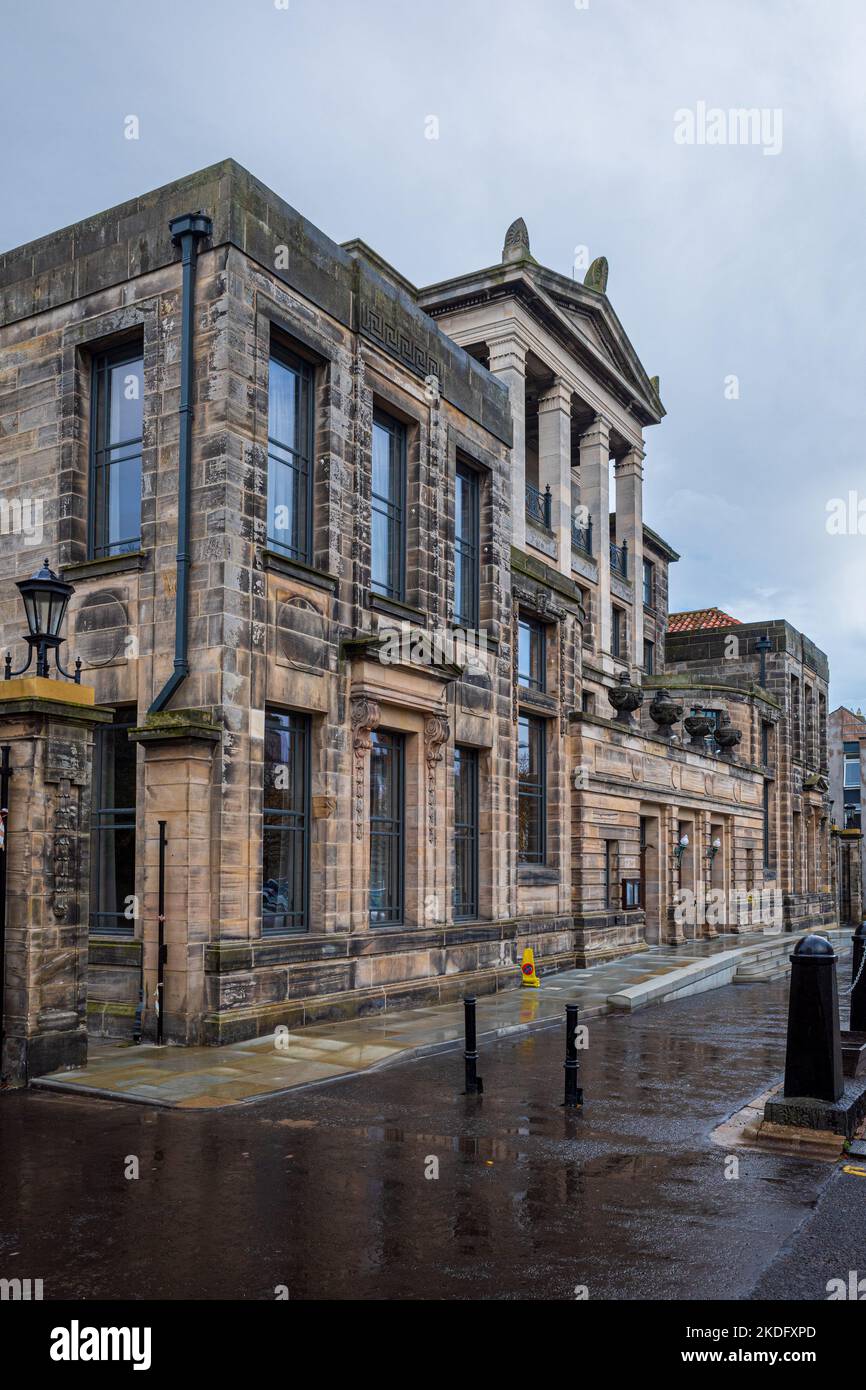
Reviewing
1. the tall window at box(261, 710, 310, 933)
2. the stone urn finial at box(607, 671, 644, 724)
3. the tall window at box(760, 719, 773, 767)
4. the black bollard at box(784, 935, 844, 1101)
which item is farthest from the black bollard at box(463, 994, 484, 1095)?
the tall window at box(760, 719, 773, 767)

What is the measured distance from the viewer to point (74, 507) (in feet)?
49.4

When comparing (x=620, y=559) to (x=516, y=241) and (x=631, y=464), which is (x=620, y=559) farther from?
(x=516, y=241)

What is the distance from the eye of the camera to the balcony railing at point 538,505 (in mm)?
33375

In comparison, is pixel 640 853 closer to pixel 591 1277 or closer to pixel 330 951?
pixel 330 951

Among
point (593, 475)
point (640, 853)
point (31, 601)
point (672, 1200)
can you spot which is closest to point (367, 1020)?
point (31, 601)

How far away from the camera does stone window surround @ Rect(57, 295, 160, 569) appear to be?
14406 mm

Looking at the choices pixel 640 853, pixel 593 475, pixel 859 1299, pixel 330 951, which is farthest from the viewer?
pixel 593 475

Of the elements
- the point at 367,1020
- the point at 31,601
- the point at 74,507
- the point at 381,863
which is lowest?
the point at 367,1020

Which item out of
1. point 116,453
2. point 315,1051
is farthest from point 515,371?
point 315,1051

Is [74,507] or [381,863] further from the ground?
[74,507]

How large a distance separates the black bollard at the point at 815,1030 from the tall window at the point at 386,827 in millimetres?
8455
